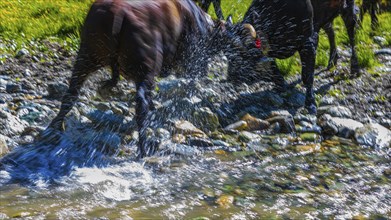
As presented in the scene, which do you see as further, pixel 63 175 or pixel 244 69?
pixel 244 69

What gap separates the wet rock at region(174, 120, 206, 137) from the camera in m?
4.90

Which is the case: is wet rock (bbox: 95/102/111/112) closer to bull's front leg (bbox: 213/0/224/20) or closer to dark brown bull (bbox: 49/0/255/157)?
dark brown bull (bbox: 49/0/255/157)

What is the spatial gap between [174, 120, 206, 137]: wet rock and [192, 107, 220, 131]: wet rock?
194 mm

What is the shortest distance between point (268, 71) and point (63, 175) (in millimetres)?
3664

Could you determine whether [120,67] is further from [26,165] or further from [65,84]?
[65,84]

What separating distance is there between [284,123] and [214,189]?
188 centimetres

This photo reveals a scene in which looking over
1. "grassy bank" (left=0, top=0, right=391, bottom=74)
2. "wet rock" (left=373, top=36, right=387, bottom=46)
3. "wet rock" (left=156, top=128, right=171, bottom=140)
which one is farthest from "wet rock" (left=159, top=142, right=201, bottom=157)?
"wet rock" (left=373, top=36, right=387, bottom=46)

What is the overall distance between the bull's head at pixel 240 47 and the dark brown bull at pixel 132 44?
1.17m

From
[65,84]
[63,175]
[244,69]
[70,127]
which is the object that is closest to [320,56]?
[244,69]

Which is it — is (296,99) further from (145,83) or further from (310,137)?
(145,83)

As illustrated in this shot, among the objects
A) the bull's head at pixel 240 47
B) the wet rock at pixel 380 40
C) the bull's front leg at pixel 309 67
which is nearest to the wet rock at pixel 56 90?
the bull's head at pixel 240 47

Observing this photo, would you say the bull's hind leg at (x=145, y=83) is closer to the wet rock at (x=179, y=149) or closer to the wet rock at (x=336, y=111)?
the wet rock at (x=179, y=149)

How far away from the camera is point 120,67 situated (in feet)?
13.5

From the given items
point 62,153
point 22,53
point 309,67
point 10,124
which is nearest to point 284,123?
point 309,67
